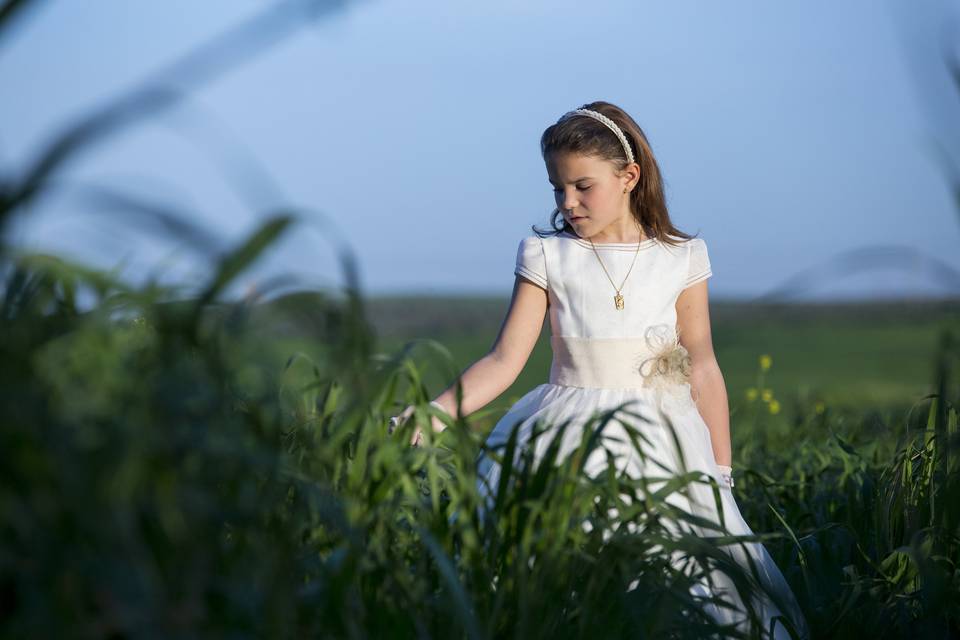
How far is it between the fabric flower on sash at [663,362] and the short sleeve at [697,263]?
8.6 inches

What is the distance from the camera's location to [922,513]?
2.91 metres

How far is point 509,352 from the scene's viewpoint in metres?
3.28

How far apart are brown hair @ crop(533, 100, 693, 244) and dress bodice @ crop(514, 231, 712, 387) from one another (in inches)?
5.6

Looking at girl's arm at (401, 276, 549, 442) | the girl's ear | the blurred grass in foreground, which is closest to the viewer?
the blurred grass in foreground

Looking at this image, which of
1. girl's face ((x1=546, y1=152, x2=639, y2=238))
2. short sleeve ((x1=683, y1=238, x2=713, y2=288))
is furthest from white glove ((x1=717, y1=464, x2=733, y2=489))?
girl's face ((x1=546, y1=152, x2=639, y2=238))

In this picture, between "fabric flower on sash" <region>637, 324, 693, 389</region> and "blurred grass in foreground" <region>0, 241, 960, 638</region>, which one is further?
"fabric flower on sash" <region>637, 324, 693, 389</region>

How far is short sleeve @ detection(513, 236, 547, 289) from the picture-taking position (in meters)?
3.39

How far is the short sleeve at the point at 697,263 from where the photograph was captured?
3.52 meters

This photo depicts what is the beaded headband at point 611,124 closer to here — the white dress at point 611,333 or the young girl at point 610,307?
the young girl at point 610,307

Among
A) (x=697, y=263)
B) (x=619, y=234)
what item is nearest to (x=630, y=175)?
(x=619, y=234)

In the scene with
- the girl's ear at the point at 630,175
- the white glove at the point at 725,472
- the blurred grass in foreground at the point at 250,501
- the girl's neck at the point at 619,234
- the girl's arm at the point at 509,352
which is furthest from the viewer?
the girl's ear at the point at 630,175

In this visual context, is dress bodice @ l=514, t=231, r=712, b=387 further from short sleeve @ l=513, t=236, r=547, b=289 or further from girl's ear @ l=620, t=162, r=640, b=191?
girl's ear @ l=620, t=162, r=640, b=191

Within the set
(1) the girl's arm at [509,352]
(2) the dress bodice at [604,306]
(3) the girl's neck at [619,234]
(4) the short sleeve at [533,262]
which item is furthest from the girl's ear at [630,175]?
(1) the girl's arm at [509,352]

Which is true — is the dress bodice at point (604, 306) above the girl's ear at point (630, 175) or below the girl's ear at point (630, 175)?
below
